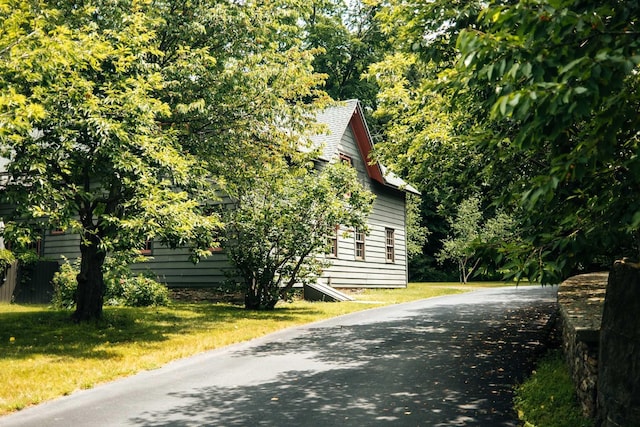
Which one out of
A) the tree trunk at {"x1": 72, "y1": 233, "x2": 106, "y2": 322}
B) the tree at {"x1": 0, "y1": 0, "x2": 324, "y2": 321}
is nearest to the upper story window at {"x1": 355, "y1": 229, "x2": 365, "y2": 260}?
the tree at {"x1": 0, "y1": 0, "x2": 324, "y2": 321}

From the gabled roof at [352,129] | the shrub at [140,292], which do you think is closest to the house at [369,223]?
the gabled roof at [352,129]

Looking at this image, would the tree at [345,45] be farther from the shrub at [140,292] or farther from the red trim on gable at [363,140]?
the shrub at [140,292]

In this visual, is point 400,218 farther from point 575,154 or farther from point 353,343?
point 575,154

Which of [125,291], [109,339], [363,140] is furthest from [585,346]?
[363,140]

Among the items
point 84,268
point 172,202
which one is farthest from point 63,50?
point 84,268

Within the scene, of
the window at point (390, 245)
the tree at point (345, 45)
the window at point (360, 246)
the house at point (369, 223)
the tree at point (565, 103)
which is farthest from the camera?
the tree at point (345, 45)

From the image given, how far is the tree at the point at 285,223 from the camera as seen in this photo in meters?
16.7

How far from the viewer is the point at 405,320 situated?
47.0 ft

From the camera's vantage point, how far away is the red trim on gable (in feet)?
85.6

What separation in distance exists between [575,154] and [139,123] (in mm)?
8514

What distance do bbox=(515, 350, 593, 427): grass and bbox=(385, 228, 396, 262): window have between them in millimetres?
21432

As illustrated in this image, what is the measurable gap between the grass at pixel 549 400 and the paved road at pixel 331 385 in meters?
0.21

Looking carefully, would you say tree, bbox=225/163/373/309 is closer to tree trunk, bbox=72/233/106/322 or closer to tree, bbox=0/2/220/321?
tree trunk, bbox=72/233/106/322

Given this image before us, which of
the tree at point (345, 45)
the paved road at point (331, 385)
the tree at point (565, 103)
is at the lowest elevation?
the paved road at point (331, 385)
